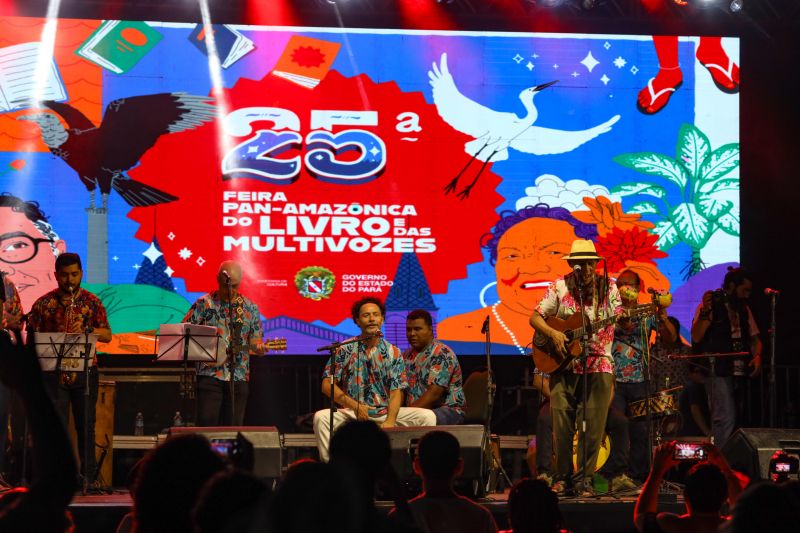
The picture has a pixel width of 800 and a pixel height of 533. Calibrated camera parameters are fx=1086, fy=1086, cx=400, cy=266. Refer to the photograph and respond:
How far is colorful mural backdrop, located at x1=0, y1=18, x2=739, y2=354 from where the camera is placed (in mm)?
10305

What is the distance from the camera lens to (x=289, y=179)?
34.9 feet

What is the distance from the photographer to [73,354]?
8.01 m

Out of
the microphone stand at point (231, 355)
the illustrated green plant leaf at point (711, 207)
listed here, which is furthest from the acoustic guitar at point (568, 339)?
the illustrated green plant leaf at point (711, 207)

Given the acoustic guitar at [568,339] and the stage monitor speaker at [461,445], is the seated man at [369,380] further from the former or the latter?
the acoustic guitar at [568,339]

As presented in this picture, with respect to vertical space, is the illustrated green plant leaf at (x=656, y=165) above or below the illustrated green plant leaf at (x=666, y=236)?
above

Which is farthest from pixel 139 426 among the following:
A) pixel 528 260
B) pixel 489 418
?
pixel 528 260

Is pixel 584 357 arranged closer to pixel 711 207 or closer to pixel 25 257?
pixel 711 207

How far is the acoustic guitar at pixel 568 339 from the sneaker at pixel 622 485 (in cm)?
94

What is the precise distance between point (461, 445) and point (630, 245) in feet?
14.4

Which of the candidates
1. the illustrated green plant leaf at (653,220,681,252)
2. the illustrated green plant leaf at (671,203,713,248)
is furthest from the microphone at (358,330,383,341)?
the illustrated green plant leaf at (671,203,713,248)

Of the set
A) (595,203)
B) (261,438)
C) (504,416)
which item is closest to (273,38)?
(595,203)

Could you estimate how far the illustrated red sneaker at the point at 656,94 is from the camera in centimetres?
1095

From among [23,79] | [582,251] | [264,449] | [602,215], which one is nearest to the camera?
[264,449]

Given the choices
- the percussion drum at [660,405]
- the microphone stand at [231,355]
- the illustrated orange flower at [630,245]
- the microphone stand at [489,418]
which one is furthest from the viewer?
the illustrated orange flower at [630,245]
